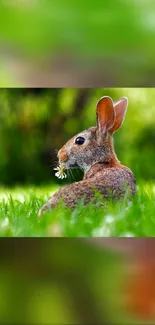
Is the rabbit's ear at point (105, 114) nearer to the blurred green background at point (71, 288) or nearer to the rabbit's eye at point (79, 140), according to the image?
the rabbit's eye at point (79, 140)

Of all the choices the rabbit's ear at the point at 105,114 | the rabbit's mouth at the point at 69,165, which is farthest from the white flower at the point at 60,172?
the rabbit's ear at the point at 105,114

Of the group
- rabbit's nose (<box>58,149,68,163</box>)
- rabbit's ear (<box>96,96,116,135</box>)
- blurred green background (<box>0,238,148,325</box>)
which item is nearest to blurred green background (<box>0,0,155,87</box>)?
rabbit's ear (<box>96,96,116,135</box>)

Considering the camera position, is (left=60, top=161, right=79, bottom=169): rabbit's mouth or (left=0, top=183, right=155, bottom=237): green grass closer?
(left=0, top=183, right=155, bottom=237): green grass

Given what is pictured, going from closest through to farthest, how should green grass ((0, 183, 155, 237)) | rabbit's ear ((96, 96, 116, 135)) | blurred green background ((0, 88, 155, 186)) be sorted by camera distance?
1. green grass ((0, 183, 155, 237))
2. rabbit's ear ((96, 96, 116, 135))
3. blurred green background ((0, 88, 155, 186))

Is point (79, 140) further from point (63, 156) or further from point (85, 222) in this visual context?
point (85, 222)

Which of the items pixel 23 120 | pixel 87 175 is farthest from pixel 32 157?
pixel 87 175

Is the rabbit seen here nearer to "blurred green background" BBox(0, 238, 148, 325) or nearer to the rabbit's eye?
the rabbit's eye
